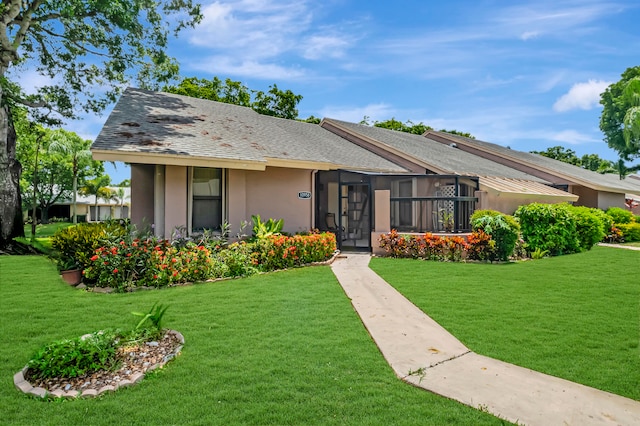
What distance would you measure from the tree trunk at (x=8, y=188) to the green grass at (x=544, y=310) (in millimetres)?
14728

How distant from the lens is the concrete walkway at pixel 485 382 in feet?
12.3

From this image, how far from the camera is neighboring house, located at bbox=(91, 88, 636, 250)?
11789 millimetres

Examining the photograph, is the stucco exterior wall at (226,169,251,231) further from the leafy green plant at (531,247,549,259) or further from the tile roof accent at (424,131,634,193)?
the tile roof accent at (424,131,634,193)

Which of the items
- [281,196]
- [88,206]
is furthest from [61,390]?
[88,206]

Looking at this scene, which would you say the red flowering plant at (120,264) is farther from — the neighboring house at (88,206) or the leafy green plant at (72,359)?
the neighboring house at (88,206)

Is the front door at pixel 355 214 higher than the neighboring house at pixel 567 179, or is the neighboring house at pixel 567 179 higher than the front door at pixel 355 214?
the neighboring house at pixel 567 179

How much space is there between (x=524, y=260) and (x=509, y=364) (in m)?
10.2

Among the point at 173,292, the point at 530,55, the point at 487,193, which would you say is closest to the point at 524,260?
the point at 487,193

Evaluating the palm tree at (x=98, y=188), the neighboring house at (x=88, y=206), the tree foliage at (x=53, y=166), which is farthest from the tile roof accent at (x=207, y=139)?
the neighboring house at (x=88, y=206)

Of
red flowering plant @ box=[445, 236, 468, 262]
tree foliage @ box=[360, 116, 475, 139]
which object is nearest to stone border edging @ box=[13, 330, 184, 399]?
red flowering plant @ box=[445, 236, 468, 262]

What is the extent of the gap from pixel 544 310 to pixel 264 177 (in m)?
10.0

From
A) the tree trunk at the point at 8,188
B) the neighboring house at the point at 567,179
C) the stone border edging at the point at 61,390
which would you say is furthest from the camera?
the neighboring house at the point at 567,179

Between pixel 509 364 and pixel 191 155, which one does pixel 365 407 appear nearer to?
pixel 509 364

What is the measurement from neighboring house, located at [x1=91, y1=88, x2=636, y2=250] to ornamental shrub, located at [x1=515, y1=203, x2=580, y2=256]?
199 centimetres
